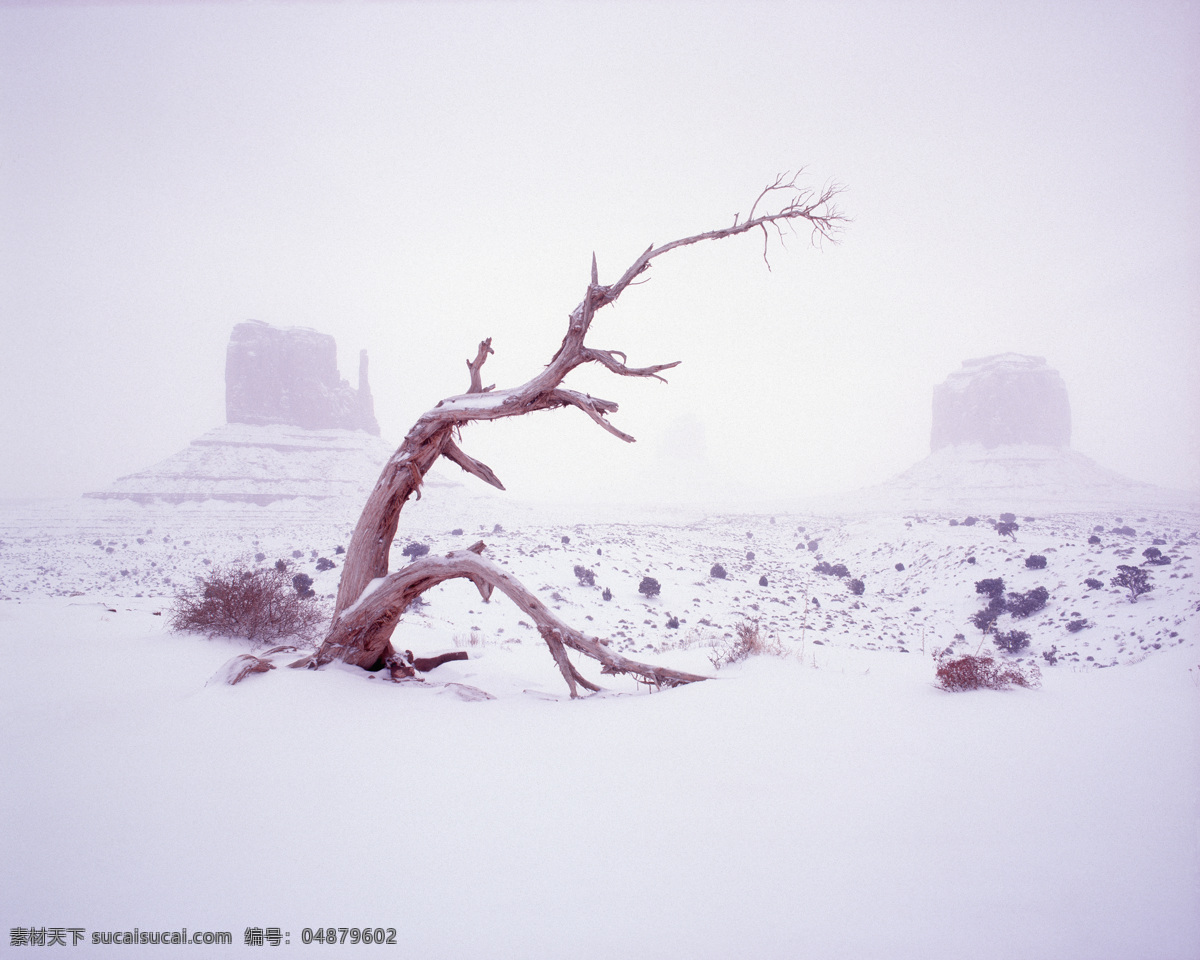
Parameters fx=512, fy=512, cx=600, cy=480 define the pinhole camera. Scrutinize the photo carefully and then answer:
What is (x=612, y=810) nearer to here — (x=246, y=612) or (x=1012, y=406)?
(x=246, y=612)

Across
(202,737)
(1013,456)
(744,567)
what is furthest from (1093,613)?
(1013,456)

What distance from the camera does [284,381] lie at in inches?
2874

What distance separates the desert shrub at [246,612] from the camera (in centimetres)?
750

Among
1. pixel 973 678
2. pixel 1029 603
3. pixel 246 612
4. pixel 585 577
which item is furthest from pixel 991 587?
pixel 246 612

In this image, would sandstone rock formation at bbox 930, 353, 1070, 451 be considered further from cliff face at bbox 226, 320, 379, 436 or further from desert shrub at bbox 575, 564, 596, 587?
cliff face at bbox 226, 320, 379, 436

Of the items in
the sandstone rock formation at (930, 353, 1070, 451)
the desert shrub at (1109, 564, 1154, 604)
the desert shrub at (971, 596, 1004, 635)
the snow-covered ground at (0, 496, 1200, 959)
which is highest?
the sandstone rock formation at (930, 353, 1070, 451)

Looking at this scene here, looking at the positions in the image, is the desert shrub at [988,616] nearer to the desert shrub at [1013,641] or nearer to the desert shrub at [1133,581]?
the desert shrub at [1013,641]

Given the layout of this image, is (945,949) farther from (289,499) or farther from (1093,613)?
(289,499)

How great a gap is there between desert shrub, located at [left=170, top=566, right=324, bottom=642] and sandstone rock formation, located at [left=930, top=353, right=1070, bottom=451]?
9610 centimetres

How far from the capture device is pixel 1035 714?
3.88 metres

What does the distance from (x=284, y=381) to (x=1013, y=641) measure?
83592 millimetres

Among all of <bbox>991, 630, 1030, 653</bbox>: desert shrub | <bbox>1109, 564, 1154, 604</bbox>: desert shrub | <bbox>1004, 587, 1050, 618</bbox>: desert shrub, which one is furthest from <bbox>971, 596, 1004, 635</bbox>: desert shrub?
<bbox>1109, 564, 1154, 604</bbox>: desert shrub

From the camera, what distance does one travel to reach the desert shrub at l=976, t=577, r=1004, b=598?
1895 centimetres

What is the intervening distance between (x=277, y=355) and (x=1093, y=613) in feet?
284
